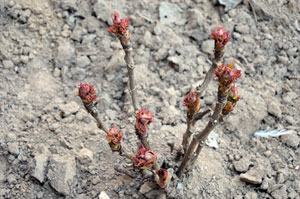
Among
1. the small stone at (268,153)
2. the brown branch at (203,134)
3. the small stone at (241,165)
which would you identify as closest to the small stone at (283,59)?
the small stone at (268,153)

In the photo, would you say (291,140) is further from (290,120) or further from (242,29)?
(242,29)

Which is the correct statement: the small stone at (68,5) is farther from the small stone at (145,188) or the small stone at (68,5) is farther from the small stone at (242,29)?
the small stone at (145,188)

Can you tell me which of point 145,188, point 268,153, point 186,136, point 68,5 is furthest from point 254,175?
point 68,5

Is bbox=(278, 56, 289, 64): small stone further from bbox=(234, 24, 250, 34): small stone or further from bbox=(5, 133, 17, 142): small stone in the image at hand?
bbox=(5, 133, 17, 142): small stone

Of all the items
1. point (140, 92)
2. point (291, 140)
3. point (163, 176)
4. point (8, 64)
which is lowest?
point (8, 64)

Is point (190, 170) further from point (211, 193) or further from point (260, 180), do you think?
point (260, 180)

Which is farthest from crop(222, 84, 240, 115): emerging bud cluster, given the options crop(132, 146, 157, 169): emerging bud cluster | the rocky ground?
the rocky ground

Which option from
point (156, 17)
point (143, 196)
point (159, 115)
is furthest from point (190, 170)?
point (156, 17)
